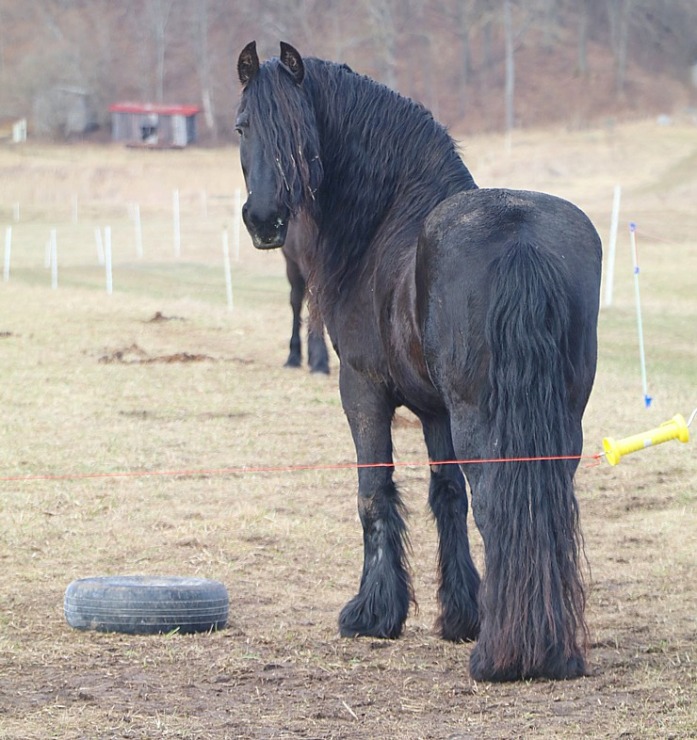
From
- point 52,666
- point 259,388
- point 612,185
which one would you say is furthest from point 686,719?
point 612,185

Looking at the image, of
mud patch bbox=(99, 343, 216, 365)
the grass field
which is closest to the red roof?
the grass field

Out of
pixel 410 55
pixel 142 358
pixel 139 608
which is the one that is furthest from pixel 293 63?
pixel 410 55

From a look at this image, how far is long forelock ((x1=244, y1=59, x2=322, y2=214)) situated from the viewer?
4.77 metres

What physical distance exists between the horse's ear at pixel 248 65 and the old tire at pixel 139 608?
2.33m

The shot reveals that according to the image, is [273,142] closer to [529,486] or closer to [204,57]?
[529,486]

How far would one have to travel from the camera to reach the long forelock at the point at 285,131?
477cm

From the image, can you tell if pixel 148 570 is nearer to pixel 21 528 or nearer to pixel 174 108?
pixel 21 528

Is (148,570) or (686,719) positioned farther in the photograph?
(148,570)

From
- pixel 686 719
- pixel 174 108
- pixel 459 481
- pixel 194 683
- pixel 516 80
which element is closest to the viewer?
pixel 686 719

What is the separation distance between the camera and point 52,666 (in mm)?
4648

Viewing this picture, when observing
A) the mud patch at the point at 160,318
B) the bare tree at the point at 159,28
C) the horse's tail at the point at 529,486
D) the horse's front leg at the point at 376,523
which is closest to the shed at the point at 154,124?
the bare tree at the point at 159,28

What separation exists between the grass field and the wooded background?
51.3 metres

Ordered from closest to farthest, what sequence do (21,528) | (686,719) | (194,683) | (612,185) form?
(686,719) < (194,683) < (21,528) < (612,185)

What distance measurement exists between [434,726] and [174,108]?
6597 cm
